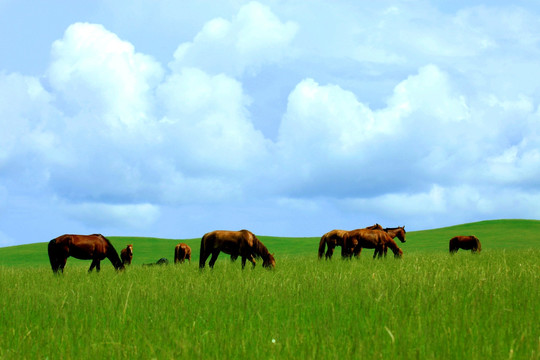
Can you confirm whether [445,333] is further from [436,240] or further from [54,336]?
[436,240]

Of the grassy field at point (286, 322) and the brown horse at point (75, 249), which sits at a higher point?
the brown horse at point (75, 249)

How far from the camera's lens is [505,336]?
17.6 ft

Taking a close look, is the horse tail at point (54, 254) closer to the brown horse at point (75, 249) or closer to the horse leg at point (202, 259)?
the brown horse at point (75, 249)

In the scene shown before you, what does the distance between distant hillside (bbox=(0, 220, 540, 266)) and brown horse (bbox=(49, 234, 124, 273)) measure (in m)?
23.4

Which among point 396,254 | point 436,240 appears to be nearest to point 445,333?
point 396,254

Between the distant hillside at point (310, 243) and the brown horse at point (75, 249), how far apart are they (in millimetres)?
23372

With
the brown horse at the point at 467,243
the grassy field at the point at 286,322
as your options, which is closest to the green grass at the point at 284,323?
the grassy field at the point at 286,322

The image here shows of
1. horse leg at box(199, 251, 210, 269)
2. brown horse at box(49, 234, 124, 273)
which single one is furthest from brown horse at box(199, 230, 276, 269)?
brown horse at box(49, 234, 124, 273)

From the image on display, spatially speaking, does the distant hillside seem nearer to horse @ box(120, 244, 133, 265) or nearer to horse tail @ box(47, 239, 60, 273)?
horse @ box(120, 244, 133, 265)

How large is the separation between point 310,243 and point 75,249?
38394 millimetres

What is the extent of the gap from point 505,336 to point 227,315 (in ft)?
12.3

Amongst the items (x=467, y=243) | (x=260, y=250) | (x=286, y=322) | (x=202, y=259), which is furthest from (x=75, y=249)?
(x=467, y=243)

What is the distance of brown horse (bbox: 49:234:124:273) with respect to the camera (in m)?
16.5

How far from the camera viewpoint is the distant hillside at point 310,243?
42625 millimetres
